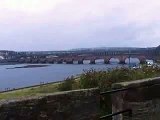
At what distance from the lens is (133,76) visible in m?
13.4

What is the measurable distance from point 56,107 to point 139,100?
186 cm

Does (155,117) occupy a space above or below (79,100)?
below

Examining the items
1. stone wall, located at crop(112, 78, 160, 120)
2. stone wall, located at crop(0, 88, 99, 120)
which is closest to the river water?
stone wall, located at crop(112, 78, 160, 120)

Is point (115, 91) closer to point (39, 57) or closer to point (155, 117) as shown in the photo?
point (155, 117)

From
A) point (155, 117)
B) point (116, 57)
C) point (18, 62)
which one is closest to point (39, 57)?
point (18, 62)

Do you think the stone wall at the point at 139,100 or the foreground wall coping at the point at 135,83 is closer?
the foreground wall coping at the point at 135,83

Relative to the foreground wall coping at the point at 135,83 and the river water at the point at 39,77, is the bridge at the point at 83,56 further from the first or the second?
the foreground wall coping at the point at 135,83

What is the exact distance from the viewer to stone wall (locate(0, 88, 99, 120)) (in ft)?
16.3

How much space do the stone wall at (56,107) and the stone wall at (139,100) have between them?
0.75 m

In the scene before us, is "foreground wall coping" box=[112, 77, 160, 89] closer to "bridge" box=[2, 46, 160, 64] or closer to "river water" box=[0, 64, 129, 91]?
"river water" box=[0, 64, 129, 91]

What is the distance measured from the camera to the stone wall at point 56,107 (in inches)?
195

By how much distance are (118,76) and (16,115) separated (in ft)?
Answer: 29.2

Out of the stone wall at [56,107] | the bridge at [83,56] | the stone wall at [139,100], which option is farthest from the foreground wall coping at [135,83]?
the bridge at [83,56]

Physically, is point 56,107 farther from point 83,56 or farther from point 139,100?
point 83,56
